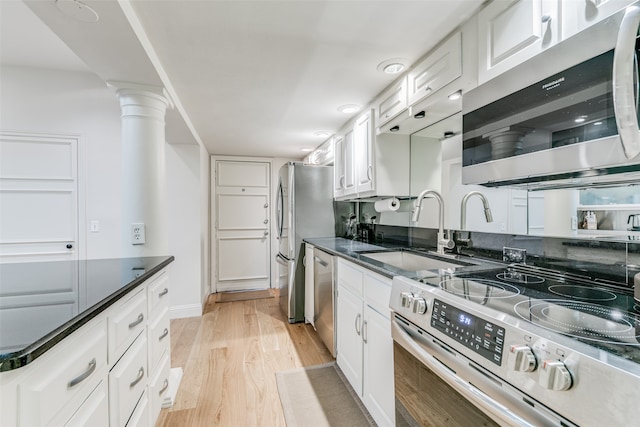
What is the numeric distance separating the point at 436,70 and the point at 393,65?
337mm

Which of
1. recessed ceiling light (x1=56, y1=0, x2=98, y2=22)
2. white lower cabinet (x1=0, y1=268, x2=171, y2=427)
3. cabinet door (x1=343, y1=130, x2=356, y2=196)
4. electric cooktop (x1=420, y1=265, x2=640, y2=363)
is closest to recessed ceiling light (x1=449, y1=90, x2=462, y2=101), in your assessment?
electric cooktop (x1=420, y1=265, x2=640, y2=363)

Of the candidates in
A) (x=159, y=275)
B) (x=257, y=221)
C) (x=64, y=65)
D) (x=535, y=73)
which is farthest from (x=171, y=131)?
(x=535, y=73)

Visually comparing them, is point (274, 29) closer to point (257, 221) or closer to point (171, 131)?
point (171, 131)

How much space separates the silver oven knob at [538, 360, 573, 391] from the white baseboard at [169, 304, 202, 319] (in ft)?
11.6

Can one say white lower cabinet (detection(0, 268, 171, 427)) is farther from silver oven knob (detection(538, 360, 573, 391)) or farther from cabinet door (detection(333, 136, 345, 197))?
cabinet door (detection(333, 136, 345, 197))

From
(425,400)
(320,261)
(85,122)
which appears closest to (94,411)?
(425,400)

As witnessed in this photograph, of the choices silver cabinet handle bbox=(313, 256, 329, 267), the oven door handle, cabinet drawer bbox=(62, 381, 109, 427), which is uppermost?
silver cabinet handle bbox=(313, 256, 329, 267)

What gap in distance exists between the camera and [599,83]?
0.85 metres

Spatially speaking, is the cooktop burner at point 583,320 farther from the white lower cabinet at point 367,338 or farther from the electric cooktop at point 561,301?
the white lower cabinet at point 367,338

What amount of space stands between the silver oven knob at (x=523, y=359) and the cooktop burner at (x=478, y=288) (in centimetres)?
26

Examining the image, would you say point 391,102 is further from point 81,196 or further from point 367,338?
point 81,196

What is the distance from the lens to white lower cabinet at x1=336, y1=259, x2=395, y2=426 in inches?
57.2

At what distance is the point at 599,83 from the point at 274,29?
1.37 meters

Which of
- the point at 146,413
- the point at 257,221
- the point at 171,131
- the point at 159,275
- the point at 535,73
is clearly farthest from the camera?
the point at 257,221
